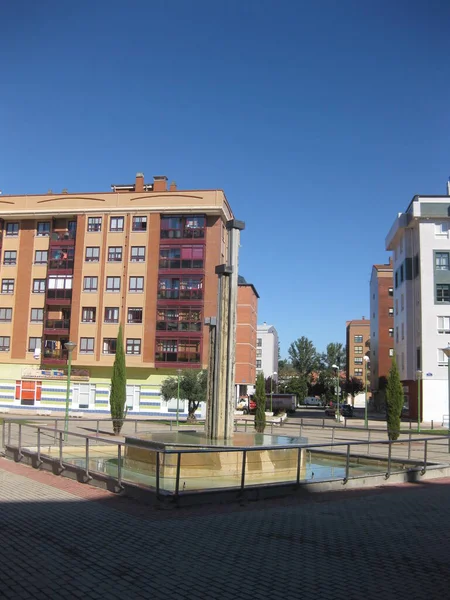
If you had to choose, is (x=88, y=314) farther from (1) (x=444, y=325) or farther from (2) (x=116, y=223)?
(1) (x=444, y=325)

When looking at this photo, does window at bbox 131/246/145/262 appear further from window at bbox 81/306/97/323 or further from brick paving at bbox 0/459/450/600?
brick paving at bbox 0/459/450/600

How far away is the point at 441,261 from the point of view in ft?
165

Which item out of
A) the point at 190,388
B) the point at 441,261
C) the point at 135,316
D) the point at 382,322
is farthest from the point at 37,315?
the point at 382,322

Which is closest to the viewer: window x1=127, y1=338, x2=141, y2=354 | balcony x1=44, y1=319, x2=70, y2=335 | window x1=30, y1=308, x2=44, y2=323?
window x1=127, y1=338, x2=141, y2=354

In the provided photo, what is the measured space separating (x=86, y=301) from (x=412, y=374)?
28222 millimetres

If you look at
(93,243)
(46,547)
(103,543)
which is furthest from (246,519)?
(93,243)

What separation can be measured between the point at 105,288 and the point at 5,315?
9.44 m

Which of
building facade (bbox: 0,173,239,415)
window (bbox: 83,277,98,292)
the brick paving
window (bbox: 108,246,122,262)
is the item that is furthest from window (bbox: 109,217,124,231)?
the brick paving

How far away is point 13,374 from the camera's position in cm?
5088

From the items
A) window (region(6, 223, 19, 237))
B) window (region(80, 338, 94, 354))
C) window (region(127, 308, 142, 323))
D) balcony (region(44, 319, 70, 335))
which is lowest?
window (region(80, 338, 94, 354))

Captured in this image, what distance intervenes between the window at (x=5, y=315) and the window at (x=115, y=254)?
10055 mm

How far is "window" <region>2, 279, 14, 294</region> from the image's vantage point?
51.6 metres

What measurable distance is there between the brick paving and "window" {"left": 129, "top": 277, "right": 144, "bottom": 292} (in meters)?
38.0

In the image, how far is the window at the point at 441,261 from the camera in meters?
50.2
